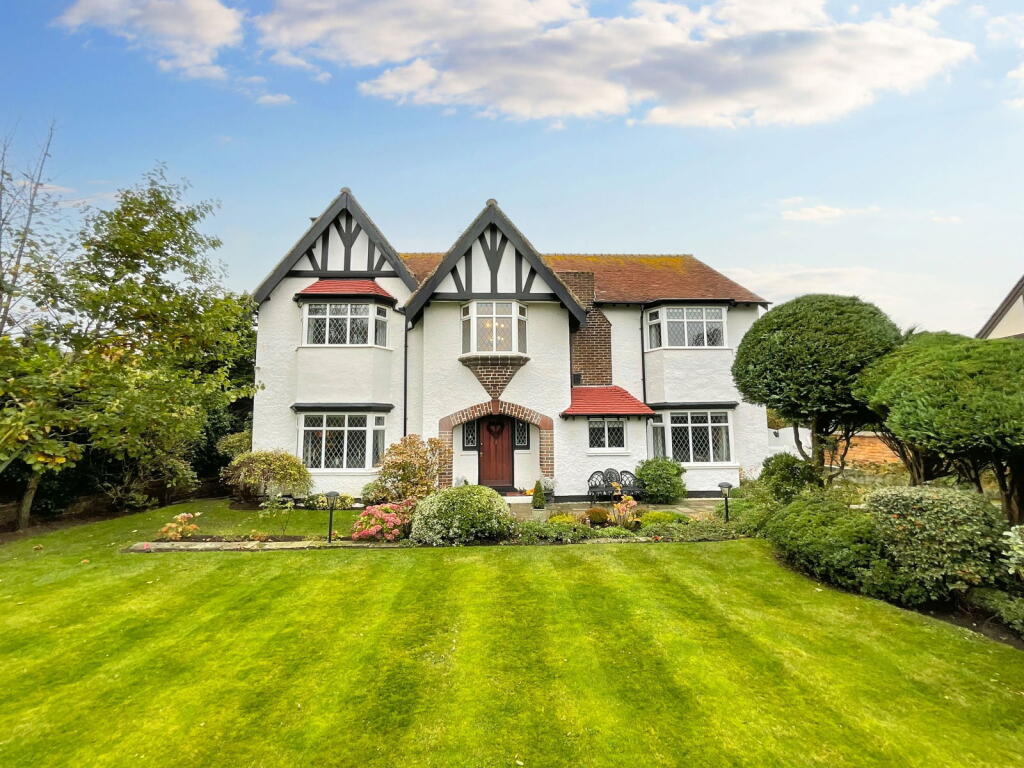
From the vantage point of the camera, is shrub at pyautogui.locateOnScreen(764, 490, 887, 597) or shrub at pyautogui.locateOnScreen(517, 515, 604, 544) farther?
shrub at pyautogui.locateOnScreen(517, 515, 604, 544)

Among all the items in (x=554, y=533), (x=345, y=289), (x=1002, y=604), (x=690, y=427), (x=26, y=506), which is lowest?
(x=1002, y=604)

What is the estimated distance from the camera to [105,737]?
4191 millimetres

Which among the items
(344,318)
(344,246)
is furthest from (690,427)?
(344,246)

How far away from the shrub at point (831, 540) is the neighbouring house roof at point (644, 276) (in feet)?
33.3

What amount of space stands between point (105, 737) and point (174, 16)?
1425 cm

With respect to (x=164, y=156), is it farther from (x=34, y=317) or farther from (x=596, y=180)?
(x=596, y=180)

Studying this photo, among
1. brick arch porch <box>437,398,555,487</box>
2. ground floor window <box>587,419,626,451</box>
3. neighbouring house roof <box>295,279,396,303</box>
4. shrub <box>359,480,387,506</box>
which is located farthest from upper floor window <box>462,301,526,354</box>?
shrub <box>359,480,387,506</box>

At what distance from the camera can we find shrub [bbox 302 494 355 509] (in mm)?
14844

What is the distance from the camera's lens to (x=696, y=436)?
57.0 feet

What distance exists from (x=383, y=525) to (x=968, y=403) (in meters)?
10.8

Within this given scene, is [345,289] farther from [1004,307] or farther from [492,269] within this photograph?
[1004,307]

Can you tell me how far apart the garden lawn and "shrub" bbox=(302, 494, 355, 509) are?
635cm

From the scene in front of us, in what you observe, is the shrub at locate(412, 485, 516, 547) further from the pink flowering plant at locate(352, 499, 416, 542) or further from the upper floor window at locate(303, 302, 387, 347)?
the upper floor window at locate(303, 302, 387, 347)

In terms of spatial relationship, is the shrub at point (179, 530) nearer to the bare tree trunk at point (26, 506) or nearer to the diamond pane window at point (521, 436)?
the bare tree trunk at point (26, 506)
